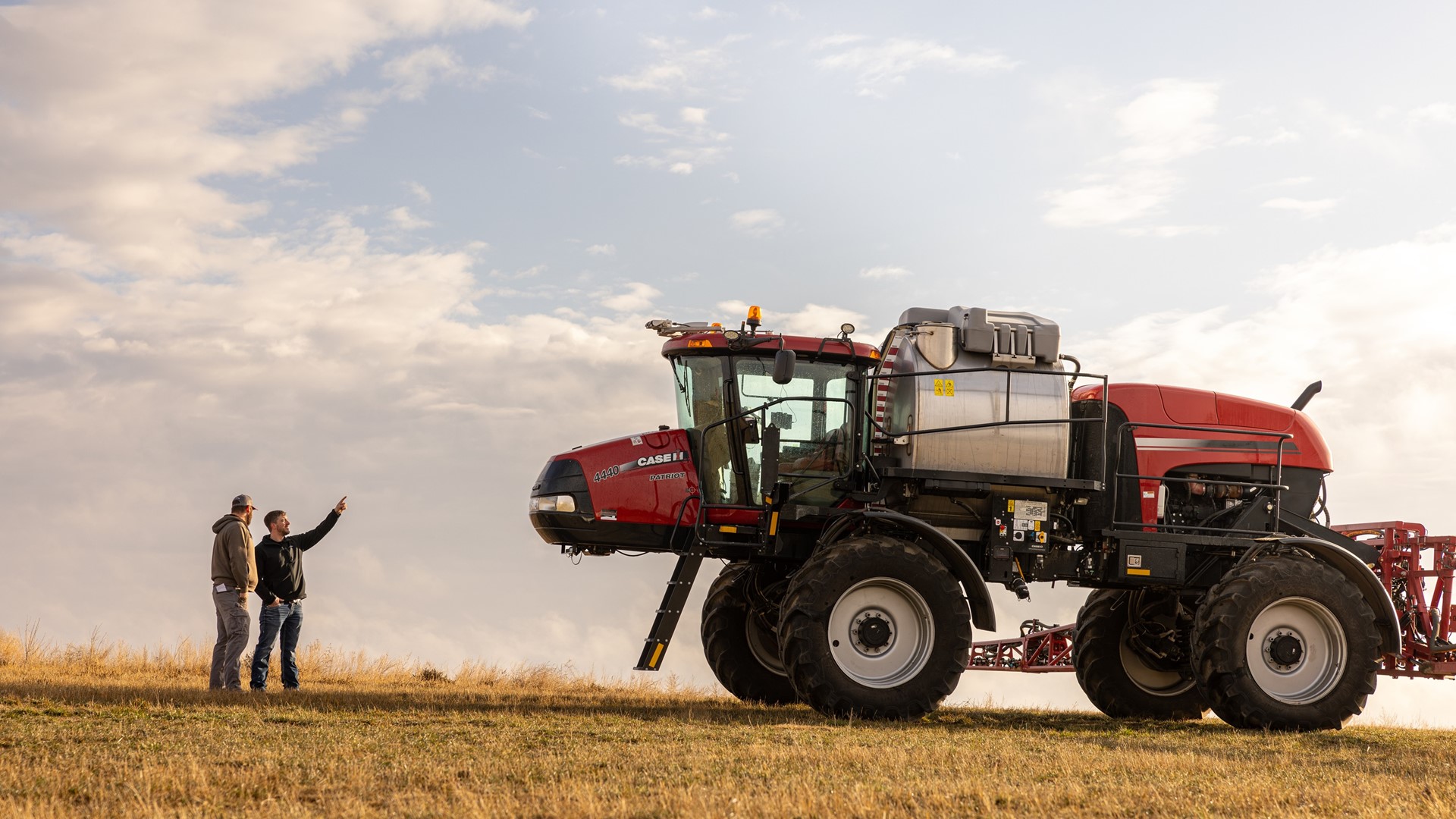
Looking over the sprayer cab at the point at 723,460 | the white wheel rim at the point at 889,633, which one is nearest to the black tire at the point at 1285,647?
the white wheel rim at the point at 889,633

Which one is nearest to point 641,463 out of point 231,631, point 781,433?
point 781,433

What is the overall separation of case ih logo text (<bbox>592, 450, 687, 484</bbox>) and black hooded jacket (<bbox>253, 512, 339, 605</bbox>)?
148 inches

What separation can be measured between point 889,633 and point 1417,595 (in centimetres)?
631

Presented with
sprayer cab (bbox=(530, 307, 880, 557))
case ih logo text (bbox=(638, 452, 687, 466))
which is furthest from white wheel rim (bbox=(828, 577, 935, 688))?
case ih logo text (bbox=(638, 452, 687, 466))

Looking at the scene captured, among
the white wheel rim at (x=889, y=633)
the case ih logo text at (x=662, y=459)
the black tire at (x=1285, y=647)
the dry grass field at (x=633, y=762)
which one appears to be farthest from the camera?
the case ih logo text at (x=662, y=459)

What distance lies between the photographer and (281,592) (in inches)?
575

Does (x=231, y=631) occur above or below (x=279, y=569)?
below

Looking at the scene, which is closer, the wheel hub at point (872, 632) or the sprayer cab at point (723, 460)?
the wheel hub at point (872, 632)

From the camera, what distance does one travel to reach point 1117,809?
7820mm

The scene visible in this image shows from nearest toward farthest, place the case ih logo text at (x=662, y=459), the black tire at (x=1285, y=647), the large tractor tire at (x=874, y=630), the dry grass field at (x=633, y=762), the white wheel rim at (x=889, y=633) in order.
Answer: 1. the dry grass field at (x=633, y=762)
2. the large tractor tire at (x=874, y=630)
3. the white wheel rim at (x=889, y=633)
4. the black tire at (x=1285, y=647)
5. the case ih logo text at (x=662, y=459)

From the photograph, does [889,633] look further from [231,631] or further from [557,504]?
[231,631]

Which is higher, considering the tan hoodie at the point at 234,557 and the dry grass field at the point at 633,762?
the tan hoodie at the point at 234,557

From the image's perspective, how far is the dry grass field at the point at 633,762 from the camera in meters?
7.55

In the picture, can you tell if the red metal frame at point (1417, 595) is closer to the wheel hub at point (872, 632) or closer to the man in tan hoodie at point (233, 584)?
the wheel hub at point (872, 632)
